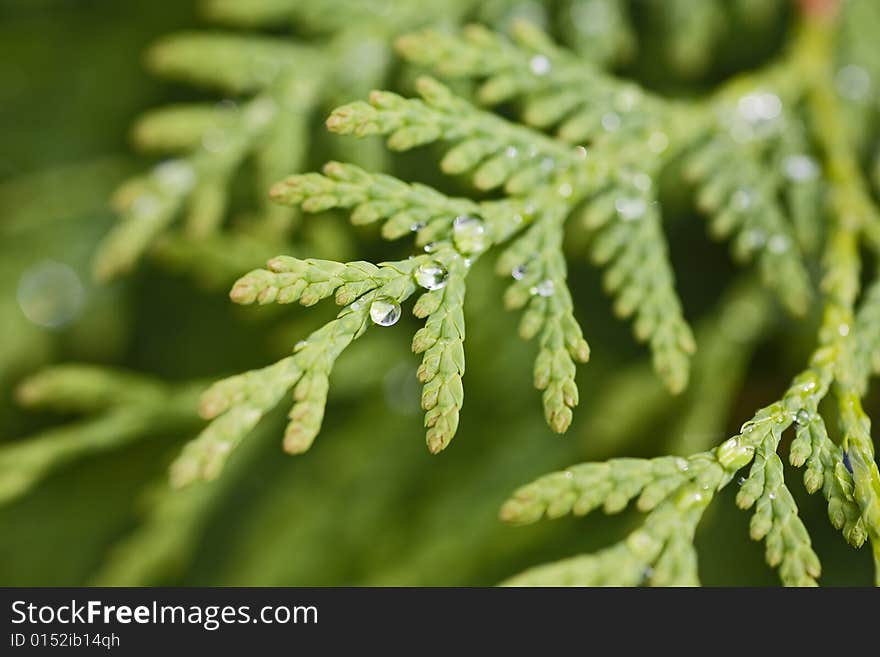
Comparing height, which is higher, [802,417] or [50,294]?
[802,417]

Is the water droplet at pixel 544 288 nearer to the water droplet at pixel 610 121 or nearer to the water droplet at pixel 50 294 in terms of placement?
the water droplet at pixel 610 121

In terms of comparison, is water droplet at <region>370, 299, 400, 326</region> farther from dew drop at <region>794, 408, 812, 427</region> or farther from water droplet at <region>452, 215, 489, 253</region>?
dew drop at <region>794, 408, 812, 427</region>

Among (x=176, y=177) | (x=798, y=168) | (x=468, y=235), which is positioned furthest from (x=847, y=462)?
(x=176, y=177)

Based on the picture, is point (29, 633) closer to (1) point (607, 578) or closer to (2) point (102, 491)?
(2) point (102, 491)

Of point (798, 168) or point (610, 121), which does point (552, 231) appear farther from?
point (798, 168)

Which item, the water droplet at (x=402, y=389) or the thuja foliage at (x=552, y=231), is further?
the water droplet at (x=402, y=389)

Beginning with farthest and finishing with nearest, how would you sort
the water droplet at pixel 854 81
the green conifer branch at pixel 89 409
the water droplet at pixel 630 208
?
the water droplet at pixel 854 81 < the green conifer branch at pixel 89 409 < the water droplet at pixel 630 208

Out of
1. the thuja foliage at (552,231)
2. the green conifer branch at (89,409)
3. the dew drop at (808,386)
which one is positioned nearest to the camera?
the thuja foliage at (552,231)

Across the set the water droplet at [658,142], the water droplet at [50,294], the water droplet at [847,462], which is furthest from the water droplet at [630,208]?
the water droplet at [50,294]
